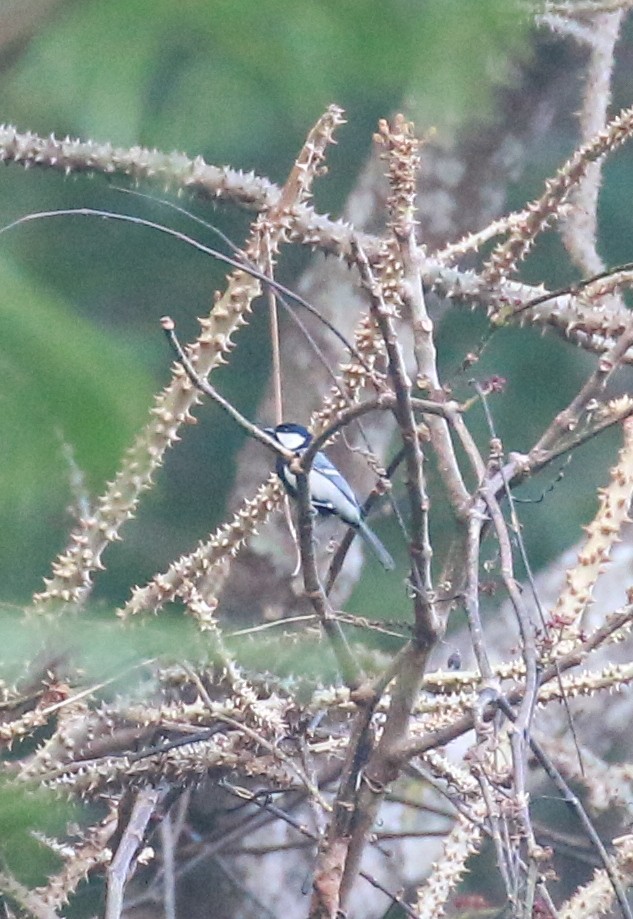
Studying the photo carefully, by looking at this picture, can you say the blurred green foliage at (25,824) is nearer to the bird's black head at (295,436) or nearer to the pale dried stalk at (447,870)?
the pale dried stalk at (447,870)

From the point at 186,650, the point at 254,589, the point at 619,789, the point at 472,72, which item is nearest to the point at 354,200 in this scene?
the point at 254,589

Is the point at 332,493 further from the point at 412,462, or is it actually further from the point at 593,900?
the point at 412,462

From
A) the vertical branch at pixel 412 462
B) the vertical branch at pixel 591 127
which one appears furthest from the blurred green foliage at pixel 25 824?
the vertical branch at pixel 591 127

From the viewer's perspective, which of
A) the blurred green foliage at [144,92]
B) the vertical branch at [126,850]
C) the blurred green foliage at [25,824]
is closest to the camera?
the blurred green foliage at [144,92]

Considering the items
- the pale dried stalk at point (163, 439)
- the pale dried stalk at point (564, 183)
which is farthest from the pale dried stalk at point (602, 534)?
the pale dried stalk at point (163, 439)

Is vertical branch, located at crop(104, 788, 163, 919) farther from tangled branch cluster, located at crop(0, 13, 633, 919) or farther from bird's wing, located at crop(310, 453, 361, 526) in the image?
bird's wing, located at crop(310, 453, 361, 526)

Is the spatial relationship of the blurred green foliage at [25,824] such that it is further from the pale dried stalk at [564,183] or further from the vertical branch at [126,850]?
the pale dried stalk at [564,183]

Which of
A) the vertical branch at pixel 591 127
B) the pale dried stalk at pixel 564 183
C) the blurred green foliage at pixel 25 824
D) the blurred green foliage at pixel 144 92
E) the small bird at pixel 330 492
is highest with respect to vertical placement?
the vertical branch at pixel 591 127

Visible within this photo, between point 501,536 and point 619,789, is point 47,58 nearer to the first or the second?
point 501,536

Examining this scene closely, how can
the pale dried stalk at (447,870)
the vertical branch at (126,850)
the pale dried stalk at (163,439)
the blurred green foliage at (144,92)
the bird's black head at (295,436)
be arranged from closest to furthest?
the blurred green foliage at (144,92) → the pale dried stalk at (163,439) → the vertical branch at (126,850) → the pale dried stalk at (447,870) → the bird's black head at (295,436)

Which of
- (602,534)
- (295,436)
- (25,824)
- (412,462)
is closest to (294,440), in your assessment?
(295,436)

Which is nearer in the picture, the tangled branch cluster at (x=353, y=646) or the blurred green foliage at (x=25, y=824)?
the blurred green foliage at (x=25, y=824)

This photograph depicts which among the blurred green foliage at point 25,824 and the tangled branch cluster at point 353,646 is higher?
the tangled branch cluster at point 353,646
